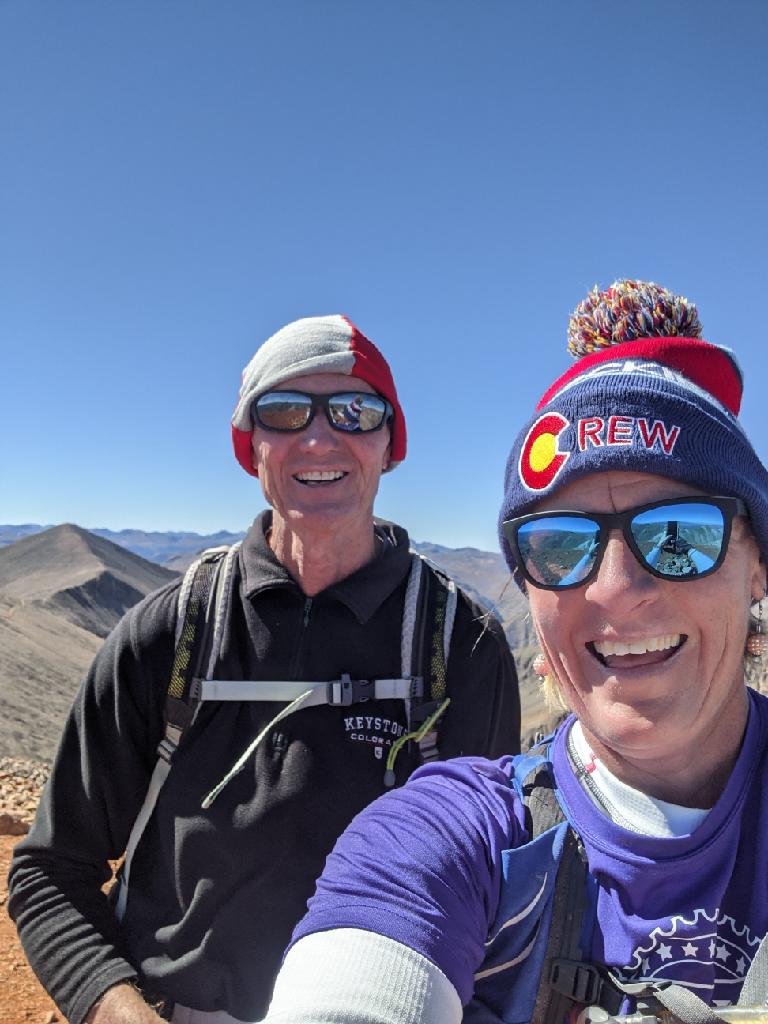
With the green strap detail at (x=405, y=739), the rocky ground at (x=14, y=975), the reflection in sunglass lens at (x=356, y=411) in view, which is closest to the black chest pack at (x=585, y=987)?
the green strap detail at (x=405, y=739)

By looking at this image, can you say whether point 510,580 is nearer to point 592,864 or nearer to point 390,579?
point 592,864

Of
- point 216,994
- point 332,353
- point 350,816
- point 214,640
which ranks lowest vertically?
point 216,994

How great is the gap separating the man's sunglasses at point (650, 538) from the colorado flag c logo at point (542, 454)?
3.1 inches

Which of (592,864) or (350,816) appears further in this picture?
(350,816)

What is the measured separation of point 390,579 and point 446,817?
1.34 metres

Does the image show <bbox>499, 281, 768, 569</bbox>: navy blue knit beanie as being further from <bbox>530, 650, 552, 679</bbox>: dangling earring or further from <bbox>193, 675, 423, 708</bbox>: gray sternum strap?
<bbox>193, 675, 423, 708</bbox>: gray sternum strap

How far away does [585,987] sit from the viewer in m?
1.25

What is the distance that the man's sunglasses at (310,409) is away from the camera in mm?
2791

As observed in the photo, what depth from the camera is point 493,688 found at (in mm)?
2664

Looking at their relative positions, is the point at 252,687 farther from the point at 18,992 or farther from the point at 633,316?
the point at 18,992

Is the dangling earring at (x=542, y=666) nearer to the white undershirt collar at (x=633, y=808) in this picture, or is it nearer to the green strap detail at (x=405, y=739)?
the white undershirt collar at (x=633, y=808)

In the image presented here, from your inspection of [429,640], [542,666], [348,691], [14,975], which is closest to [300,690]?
[348,691]

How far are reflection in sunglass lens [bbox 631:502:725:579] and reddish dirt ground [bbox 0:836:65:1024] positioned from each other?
A: 14.8ft

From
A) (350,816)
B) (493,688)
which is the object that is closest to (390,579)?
(493,688)
